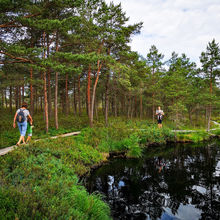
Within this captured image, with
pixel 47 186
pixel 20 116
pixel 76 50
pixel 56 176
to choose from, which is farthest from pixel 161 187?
pixel 76 50

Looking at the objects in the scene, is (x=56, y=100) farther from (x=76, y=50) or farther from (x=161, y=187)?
(x=161, y=187)

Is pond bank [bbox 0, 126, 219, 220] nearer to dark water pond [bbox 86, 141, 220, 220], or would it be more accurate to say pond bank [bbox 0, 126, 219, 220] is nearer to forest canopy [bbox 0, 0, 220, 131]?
dark water pond [bbox 86, 141, 220, 220]

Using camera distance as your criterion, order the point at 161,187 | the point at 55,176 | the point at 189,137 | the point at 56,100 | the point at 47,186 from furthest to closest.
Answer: the point at 189,137
the point at 56,100
the point at 161,187
the point at 55,176
the point at 47,186

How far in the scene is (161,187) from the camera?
6.75m

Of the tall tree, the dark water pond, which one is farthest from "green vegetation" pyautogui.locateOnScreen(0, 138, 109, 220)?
the tall tree

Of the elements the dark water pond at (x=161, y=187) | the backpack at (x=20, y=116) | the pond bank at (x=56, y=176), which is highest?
the backpack at (x=20, y=116)

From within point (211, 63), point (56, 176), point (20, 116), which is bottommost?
point (56, 176)

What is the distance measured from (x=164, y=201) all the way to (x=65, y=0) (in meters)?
12.8

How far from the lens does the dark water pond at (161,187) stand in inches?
203

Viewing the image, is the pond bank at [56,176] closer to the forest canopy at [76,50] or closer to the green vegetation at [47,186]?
the green vegetation at [47,186]

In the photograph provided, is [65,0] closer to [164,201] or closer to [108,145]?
[108,145]

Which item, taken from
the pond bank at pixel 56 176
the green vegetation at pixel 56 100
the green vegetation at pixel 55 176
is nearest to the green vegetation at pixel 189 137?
the green vegetation at pixel 56 100

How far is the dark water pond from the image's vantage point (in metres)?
5.15

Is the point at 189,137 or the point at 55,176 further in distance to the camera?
the point at 189,137
